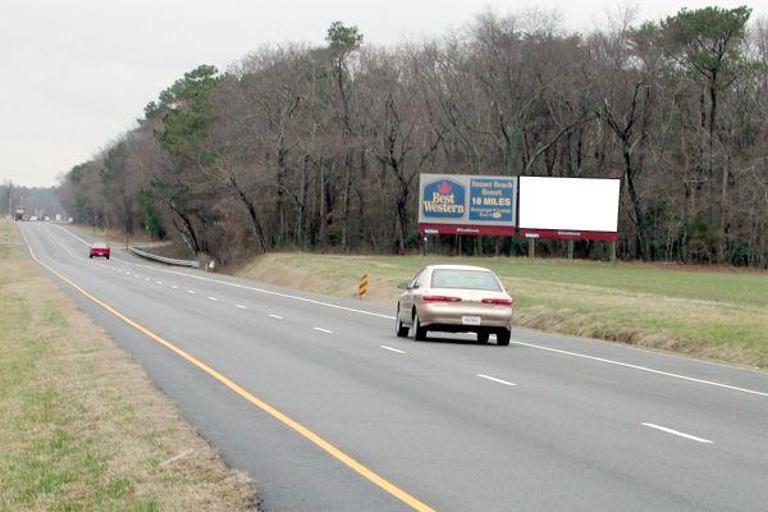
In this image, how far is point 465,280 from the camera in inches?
1091

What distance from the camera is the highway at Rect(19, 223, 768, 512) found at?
979 cm

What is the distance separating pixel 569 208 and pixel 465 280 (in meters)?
→ 51.8

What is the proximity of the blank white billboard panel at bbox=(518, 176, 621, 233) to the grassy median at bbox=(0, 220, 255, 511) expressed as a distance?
5733 centimetres

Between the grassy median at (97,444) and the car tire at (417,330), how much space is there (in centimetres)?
697

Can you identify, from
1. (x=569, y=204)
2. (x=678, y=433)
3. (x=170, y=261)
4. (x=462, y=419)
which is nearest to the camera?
(x=678, y=433)

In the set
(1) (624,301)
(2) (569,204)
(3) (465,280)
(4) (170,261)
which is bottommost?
(4) (170,261)

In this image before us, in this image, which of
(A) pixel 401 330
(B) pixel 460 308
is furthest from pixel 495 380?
(A) pixel 401 330

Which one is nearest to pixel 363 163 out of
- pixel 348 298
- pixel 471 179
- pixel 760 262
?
pixel 471 179

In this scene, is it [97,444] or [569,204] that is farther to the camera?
[569,204]

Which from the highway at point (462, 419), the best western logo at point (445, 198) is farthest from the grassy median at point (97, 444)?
the best western logo at point (445, 198)

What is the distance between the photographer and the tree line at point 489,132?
8619 centimetres

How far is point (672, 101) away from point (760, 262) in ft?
42.5

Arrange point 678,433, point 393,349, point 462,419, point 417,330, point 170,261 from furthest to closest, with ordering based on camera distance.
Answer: point 170,261 < point 417,330 < point 393,349 < point 462,419 < point 678,433

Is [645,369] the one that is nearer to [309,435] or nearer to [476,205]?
[309,435]
